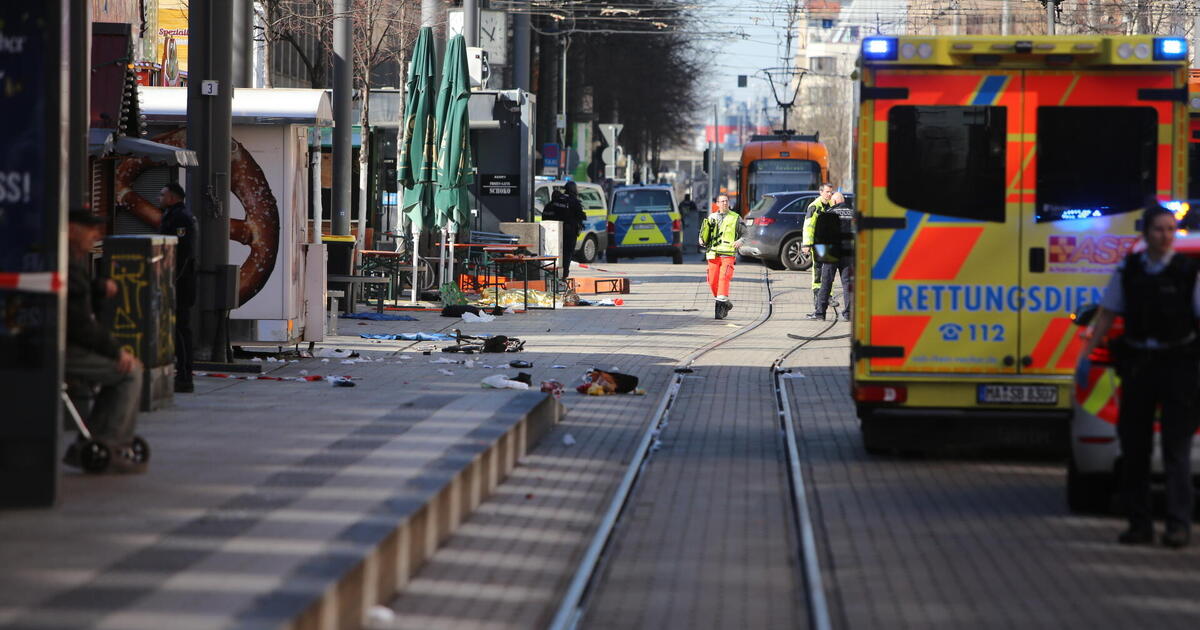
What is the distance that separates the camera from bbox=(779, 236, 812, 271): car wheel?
37.2 metres

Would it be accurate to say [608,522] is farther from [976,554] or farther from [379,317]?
[379,317]

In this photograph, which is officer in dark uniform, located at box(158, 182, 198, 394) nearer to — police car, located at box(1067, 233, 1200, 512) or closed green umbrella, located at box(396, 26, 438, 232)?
police car, located at box(1067, 233, 1200, 512)

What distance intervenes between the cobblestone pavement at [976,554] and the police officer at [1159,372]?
221 mm

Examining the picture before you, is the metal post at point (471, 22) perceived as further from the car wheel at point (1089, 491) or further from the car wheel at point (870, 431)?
the car wheel at point (1089, 491)

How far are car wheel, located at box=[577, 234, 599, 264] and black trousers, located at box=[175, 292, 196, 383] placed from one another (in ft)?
94.7

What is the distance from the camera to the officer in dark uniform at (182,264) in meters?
13.7

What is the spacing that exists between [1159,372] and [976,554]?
4.11 ft

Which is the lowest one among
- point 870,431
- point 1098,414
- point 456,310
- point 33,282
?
point 870,431

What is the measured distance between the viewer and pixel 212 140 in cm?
1516

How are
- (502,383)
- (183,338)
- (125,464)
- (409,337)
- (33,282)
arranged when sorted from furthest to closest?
(409,337)
(502,383)
(183,338)
(125,464)
(33,282)

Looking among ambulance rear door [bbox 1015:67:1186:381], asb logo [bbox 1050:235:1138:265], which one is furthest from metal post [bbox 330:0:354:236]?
asb logo [bbox 1050:235:1138:265]

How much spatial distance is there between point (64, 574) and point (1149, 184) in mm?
7453

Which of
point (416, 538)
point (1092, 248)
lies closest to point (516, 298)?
point (1092, 248)

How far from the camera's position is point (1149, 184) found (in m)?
11.1
